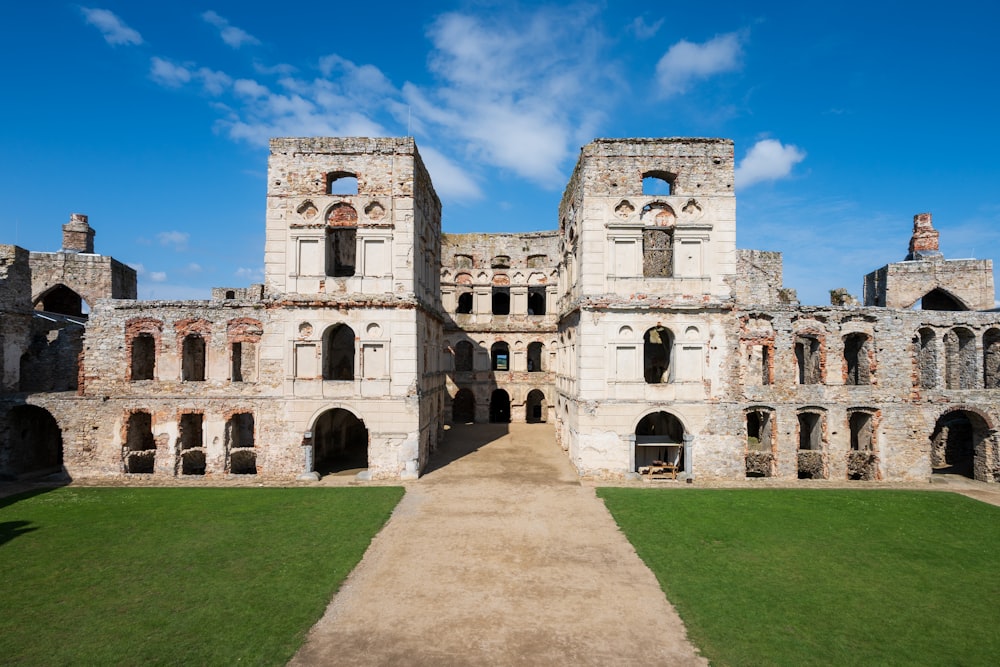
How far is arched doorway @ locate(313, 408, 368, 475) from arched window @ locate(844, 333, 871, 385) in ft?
77.0

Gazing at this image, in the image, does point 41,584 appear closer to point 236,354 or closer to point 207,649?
point 207,649

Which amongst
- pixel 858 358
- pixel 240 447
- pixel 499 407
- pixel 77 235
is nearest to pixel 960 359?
pixel 858 358

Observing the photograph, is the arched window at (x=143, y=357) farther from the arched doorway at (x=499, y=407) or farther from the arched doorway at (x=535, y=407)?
the arched doorway at (x=535, y=407)

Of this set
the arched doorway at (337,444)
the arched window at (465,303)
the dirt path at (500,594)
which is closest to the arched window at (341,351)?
the arched doorway at (337,444)

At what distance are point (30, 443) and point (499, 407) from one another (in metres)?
28.8

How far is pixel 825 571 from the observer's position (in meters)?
12.1

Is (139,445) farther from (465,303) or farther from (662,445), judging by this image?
(465,303)

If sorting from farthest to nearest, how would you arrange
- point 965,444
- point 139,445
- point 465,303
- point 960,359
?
1. point 465,303
2. point 965,444
3. point 960,359
4. point 139,445

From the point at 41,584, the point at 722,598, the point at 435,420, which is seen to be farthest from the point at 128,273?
the point at 722,598

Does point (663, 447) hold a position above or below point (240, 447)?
below

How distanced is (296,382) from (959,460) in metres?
33.0

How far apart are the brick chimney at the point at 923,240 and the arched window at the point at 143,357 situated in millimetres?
40545

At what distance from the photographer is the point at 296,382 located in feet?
68.3

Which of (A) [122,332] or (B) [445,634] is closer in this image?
(B) [445,634]
